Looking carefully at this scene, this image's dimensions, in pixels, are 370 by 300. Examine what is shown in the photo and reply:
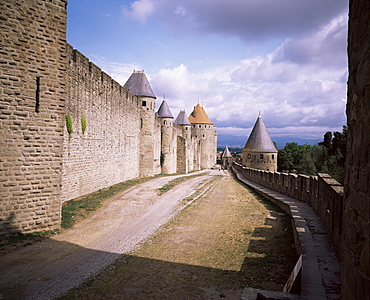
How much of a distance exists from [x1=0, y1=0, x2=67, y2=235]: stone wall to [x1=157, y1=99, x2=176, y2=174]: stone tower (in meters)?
23.4

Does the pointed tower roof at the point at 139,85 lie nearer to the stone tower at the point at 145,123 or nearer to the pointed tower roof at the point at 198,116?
the stone tower at the point at 145,123

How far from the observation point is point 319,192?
7.81 metres

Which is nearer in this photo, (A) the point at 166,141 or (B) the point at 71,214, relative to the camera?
(B) the point at 71,214

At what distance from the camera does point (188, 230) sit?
8367 mm

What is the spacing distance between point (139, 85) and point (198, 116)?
112 ft

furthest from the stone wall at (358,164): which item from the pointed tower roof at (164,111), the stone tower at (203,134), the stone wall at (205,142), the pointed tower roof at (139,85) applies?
the stone tower at (203,134)

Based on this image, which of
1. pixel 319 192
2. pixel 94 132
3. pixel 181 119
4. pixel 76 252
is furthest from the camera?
pixel 181 119

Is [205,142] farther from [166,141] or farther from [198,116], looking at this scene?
[166,141]

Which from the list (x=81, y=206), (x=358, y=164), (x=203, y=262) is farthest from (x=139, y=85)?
(x=358, y=164)

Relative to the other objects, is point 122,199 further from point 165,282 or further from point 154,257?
point 165,282

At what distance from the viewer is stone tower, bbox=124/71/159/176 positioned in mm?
25844

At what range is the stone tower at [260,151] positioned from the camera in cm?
3209

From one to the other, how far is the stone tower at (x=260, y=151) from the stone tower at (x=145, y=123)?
12030 millimetres

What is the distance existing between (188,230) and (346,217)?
6.32m
